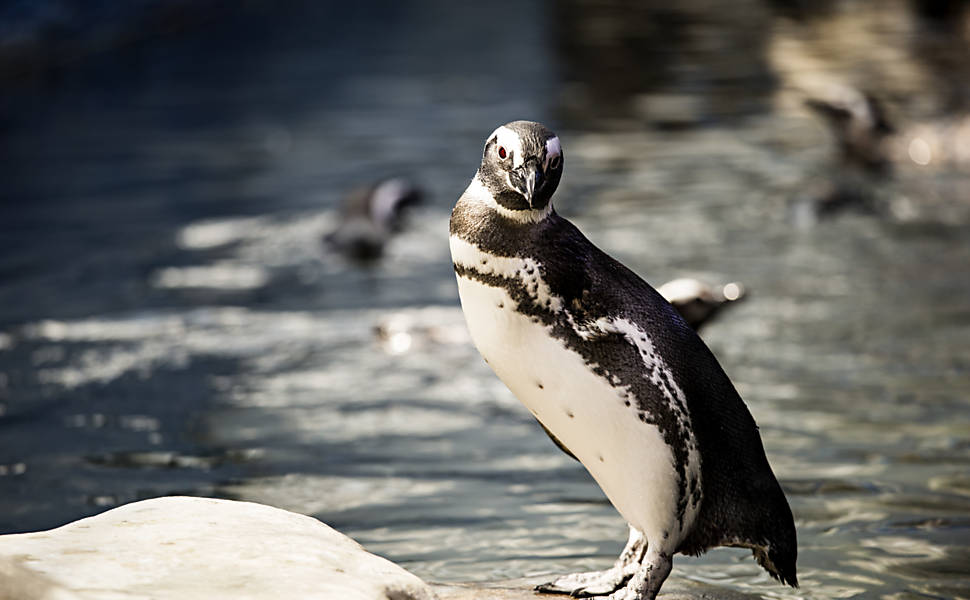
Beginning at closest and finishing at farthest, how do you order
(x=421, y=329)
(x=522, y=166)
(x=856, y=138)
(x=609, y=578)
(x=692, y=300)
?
(x=522, y=166) < (x=609, y=578) < (x=692, y=300) < (x=421, y=329) < (x=856, y=138)

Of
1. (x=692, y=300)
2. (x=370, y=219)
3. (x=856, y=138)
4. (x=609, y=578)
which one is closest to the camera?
(x=609, y=578)

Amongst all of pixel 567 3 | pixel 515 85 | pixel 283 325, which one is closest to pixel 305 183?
pixel 283 325

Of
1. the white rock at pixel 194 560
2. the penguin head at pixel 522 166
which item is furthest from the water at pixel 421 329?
the penguin head at pixel 522 166

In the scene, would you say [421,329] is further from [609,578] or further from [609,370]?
[609,370]

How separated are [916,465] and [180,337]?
151 inches

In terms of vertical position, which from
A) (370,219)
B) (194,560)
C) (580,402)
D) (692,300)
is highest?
(370,219)

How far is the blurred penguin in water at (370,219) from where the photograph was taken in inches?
336

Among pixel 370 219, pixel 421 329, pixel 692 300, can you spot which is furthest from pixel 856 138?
pixel 692 300

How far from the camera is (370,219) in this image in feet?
28.3

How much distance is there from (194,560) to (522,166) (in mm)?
1105

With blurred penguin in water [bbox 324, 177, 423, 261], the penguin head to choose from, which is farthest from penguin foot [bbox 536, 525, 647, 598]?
blurred penguin in water [bbox 324, 177, 423, 261]

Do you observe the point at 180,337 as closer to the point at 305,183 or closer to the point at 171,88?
the point at 305,183

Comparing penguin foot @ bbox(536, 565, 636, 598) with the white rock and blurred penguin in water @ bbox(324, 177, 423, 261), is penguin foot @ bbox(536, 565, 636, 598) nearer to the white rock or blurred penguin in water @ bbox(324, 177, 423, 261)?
the white rock

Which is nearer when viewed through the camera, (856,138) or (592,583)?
(592,583)
